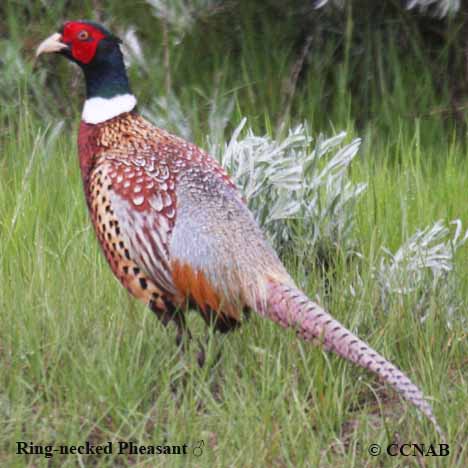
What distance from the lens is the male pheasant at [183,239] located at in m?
3.50

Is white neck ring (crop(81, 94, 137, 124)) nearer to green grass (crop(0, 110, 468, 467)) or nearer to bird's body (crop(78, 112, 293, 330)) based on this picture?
bird's body (crop(78, 112, 293, 330))

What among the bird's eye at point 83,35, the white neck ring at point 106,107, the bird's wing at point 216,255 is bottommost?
the bird's wing at point 216,255

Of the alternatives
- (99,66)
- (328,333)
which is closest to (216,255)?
(328,333)

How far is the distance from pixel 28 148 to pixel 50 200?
0.69 m

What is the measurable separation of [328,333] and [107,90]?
121cm

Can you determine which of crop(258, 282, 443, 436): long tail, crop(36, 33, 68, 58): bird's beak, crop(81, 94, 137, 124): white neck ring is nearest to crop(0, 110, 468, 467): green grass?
crop(258, 282, 443, 436): long tail

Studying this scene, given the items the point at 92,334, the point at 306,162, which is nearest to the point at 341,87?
the point at 306,162

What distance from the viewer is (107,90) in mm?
3992

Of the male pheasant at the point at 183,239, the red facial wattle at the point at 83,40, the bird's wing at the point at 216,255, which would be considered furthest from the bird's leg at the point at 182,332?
the red facial wattle at the point at 83,40

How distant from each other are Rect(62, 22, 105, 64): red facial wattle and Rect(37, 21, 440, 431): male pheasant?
27 cm

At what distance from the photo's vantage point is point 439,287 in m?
4.02

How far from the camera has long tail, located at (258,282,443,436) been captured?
3247 millimetres

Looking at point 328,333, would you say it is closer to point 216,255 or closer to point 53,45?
point 216,255

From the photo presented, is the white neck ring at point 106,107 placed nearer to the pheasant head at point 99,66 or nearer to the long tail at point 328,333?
the pheasant head at point 99,66
